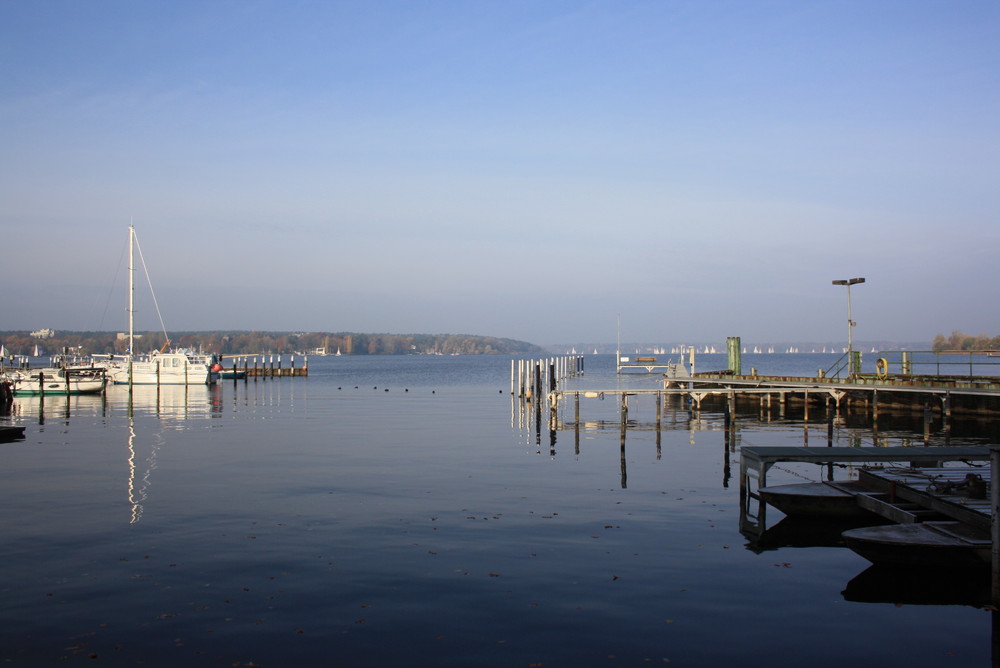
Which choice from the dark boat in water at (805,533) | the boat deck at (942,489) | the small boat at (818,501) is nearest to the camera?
the boat deck at (942,489)

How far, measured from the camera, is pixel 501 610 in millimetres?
14312

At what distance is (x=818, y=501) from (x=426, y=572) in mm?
10665

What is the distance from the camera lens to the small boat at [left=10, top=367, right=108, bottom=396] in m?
84.4

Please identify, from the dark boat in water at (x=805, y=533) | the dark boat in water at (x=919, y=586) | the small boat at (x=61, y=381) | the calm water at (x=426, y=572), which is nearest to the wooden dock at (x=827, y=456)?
the dark boat in water at (x=805, y=533)

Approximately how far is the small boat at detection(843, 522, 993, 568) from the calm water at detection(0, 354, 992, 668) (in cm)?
67

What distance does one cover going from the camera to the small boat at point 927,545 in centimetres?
1630

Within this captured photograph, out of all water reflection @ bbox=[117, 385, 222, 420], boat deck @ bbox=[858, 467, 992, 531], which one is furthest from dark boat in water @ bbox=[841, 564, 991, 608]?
water reflection @ bbox=[117, 385, 222, 420]

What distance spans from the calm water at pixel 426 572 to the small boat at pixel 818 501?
157 cm

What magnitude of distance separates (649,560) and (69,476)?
863 inches

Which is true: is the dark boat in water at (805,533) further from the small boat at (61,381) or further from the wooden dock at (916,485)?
the small boat at (61,381)

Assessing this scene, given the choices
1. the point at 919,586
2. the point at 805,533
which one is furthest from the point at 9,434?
the point at 919,586

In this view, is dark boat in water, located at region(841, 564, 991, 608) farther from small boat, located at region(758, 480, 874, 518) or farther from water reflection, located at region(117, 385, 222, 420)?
water reflection, located at region(117, 385, 222, 420)

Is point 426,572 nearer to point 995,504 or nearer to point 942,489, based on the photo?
point 995,504

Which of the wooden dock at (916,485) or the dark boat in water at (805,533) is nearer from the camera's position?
the wooden dock at (916,485)
